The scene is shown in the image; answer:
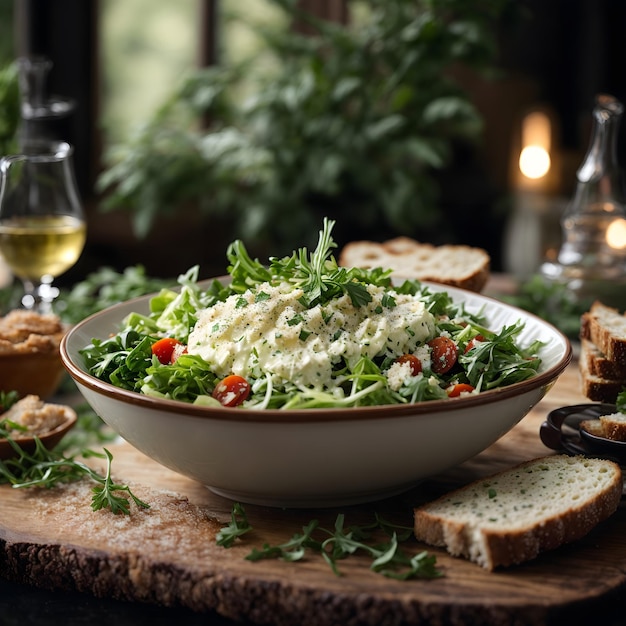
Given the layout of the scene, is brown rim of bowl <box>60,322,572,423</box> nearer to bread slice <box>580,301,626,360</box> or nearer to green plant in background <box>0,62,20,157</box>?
bread slice <box>580,301,626,360</box>

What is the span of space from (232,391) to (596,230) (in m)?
2.73

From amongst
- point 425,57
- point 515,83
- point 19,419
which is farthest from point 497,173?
point 19,419

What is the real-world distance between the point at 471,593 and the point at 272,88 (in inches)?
200

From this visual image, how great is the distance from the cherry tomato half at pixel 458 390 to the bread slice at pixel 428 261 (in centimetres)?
135

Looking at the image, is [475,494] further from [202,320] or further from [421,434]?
[202,320]

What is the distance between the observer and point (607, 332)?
2.65 metres

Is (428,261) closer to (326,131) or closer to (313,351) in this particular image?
(313,351)

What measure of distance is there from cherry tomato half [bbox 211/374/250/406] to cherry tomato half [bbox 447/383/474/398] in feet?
1.53

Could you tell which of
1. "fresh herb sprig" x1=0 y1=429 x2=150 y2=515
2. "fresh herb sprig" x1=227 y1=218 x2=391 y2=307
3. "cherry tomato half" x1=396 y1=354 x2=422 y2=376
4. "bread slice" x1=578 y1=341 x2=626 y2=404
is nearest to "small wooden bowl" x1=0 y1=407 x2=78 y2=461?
"fresh herb sprig" x1=0 y1=429 x2=150 y2=515

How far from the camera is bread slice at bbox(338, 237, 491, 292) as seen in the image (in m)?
3.51

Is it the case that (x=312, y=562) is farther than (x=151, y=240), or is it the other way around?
(x=151, y=240)

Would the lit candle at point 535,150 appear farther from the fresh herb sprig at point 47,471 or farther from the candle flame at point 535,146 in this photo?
the fresh herb sprig at point 47,471

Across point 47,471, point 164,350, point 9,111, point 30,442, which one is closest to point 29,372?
point 30,442

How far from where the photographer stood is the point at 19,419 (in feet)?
8.43
